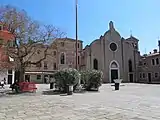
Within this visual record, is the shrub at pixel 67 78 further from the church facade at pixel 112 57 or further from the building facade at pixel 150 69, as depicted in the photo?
the building facade at pixel 150 69

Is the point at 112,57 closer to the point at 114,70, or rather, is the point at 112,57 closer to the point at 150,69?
the point at 114,70

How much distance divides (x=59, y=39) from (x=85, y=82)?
6077 mm

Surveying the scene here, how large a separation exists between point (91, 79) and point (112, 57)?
34.1m

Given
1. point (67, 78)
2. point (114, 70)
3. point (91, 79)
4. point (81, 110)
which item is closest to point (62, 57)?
point (114, 70)

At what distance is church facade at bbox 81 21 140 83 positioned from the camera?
55344 millimetres

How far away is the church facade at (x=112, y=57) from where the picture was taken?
5534 cm

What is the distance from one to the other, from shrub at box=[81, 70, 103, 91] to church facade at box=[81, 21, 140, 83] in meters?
30.0

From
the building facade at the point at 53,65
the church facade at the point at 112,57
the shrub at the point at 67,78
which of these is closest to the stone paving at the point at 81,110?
the shrub at the point at 67,78

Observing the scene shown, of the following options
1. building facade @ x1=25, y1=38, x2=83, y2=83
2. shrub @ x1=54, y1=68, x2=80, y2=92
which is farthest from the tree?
building facade @ x1=25, y1=38, x2=83, y2=83

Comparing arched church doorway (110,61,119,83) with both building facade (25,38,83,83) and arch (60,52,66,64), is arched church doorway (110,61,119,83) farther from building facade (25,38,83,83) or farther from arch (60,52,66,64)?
arch (60,52,66,64)

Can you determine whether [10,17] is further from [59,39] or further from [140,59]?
[140,59]

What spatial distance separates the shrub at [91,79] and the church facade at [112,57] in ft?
98.4

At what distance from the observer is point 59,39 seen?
2547cm

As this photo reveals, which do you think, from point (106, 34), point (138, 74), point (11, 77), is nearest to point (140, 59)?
point (138, 74)
